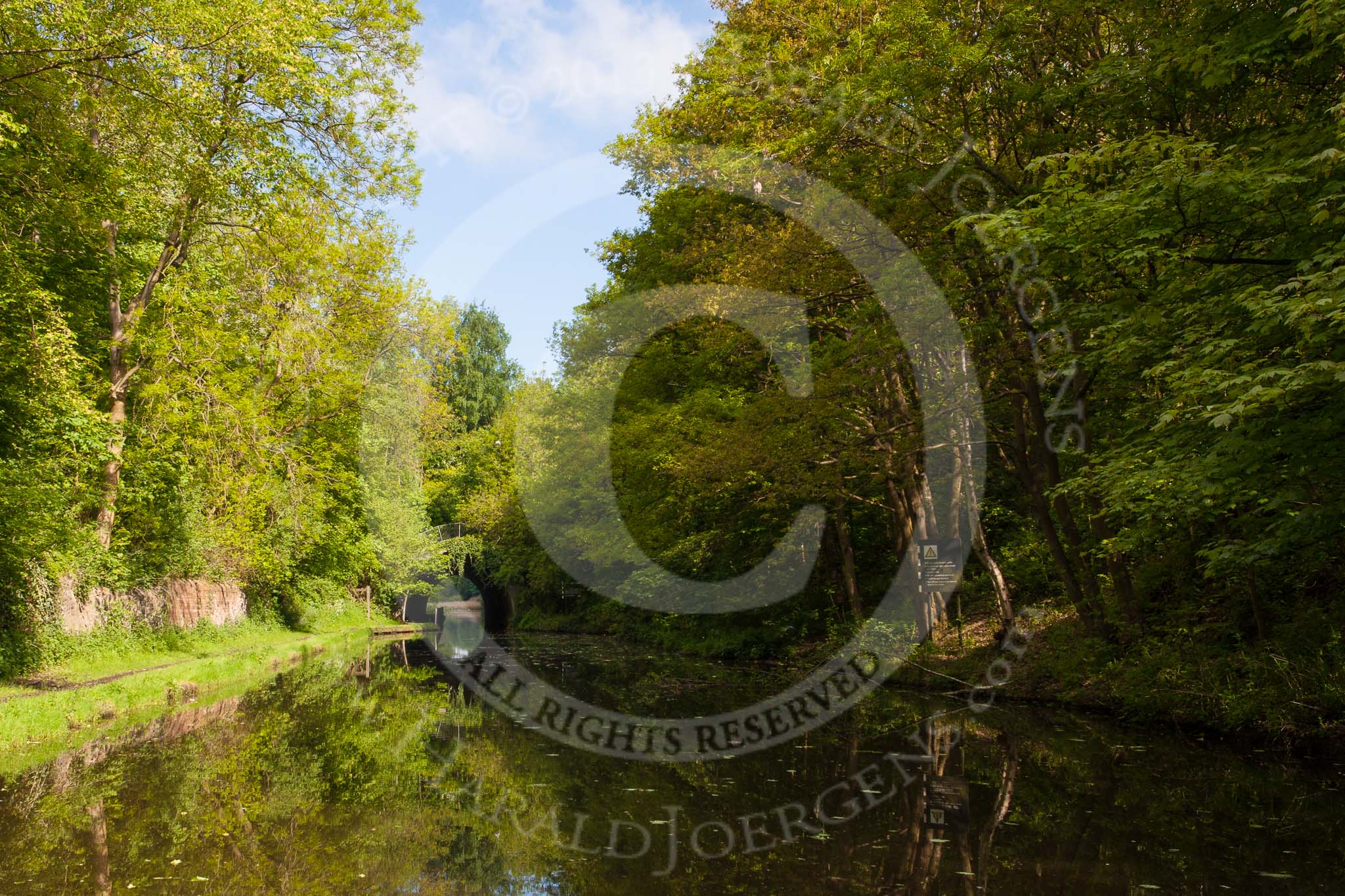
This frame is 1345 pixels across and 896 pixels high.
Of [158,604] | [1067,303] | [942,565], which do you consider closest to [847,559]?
[942,565]

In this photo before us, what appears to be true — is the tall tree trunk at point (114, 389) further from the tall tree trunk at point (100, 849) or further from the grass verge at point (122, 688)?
the tall tree trunk at point (100, 849)

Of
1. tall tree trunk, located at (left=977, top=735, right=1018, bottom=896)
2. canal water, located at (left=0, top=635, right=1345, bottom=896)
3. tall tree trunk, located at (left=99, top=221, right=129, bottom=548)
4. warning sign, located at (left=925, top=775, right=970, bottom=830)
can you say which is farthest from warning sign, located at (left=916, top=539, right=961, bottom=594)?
tall tree trunk, located at (left=99, top=221, right=129, bottom=548)

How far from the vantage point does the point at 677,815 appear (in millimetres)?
7527

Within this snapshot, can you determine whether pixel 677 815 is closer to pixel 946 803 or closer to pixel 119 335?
pixel 946 803

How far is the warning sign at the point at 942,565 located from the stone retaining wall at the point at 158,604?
45.7 feet

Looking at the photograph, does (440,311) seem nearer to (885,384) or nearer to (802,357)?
(802,357)

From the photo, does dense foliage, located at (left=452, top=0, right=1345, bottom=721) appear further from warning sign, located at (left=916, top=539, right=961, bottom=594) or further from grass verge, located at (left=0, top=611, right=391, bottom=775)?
grass verge, located at (left=0, top=611, right=391, bottom=775)

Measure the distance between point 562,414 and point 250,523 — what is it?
32.6ft

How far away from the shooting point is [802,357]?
17.8 meters

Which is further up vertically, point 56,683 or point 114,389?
point 114,389

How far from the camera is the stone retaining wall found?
52.1 ft

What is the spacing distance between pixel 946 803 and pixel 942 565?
700 cm

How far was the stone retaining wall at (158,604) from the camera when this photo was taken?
15.9 metres

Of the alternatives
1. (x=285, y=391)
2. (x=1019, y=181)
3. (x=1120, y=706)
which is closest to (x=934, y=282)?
(x=1019, y=181)
